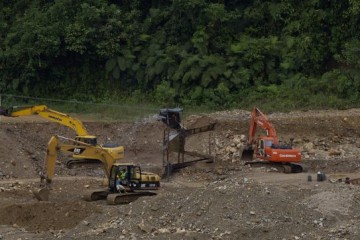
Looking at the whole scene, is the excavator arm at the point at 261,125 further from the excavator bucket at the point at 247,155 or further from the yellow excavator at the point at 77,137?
the yellow excavator at the point at 77,137

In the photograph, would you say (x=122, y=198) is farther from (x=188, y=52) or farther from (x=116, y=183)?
(x=188, y=52)

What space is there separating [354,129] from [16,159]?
12444 mm

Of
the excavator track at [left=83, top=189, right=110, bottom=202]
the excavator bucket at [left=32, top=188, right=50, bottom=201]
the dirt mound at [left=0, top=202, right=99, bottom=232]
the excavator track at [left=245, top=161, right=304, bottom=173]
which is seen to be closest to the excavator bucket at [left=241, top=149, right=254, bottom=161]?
the excavator track at [left=245, top=161, right=304, bottom=173]

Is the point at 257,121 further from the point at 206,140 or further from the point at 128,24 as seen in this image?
the point at 128,24

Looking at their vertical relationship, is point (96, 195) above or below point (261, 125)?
below

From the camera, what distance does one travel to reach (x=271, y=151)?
32.7 metres

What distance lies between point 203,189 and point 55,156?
5.10 metres

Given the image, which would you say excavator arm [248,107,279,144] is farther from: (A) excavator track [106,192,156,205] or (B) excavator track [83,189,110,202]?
(B) excavator track [83,189,110,202]

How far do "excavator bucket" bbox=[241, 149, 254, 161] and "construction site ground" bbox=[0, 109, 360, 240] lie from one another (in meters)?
0.25

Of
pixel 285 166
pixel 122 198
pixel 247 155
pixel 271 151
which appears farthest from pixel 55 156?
pixel 285 166

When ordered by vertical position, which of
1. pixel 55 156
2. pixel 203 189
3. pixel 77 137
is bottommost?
pixel 203 189

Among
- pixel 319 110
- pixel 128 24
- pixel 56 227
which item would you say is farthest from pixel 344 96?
pixel 56 227

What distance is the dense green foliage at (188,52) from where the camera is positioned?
41.5 m

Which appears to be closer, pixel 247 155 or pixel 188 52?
pixel 247 155
